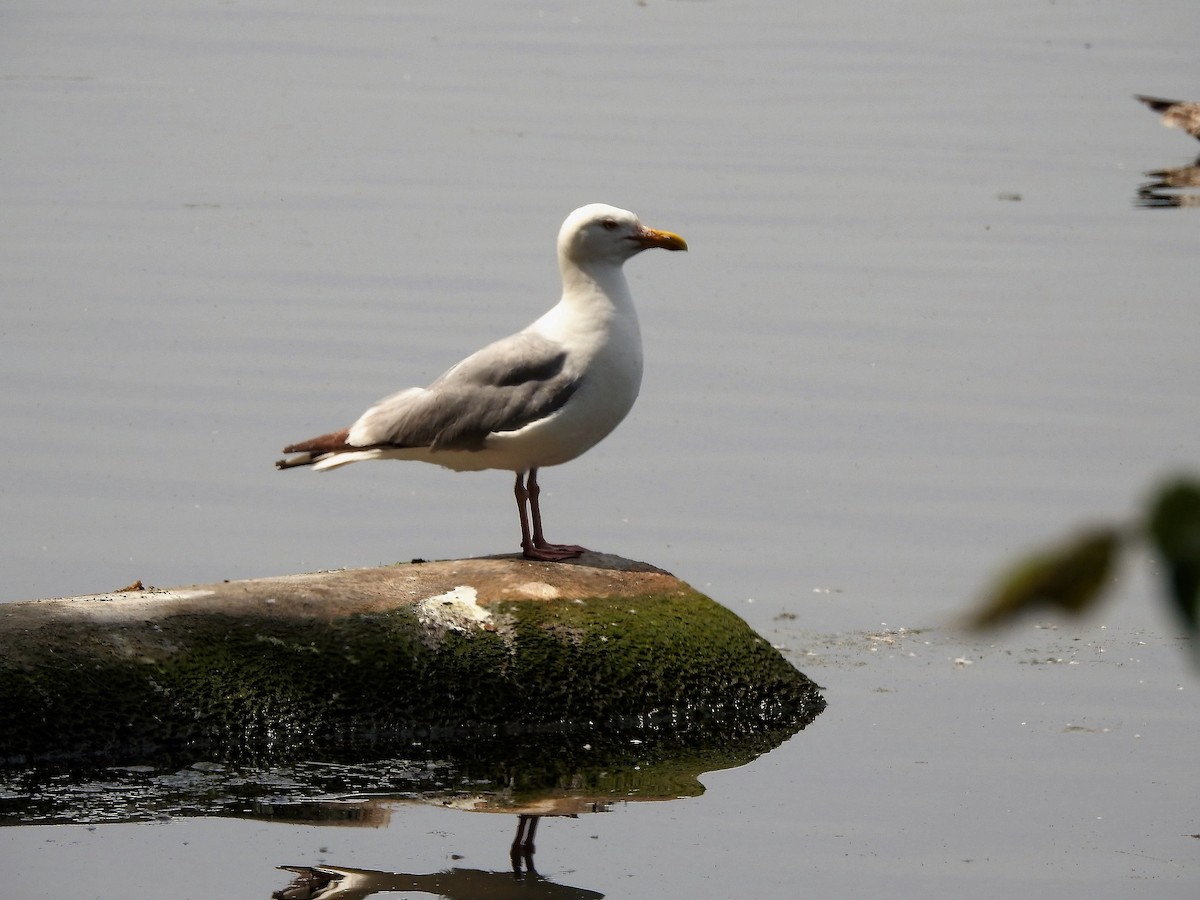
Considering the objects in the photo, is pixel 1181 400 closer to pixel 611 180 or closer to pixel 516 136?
pixel 611 180

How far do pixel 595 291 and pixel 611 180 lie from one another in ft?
31.4

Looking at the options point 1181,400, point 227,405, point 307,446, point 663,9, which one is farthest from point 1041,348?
point 663,9

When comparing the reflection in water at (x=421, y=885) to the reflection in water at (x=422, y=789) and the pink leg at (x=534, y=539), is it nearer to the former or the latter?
the reflection in water at (x=422, y=789)

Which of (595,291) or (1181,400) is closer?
(595,291)

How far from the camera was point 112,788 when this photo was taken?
5.73 metres

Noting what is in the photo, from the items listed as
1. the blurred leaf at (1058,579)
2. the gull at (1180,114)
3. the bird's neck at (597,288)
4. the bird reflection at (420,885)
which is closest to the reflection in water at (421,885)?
the bird reflection at (420,885)

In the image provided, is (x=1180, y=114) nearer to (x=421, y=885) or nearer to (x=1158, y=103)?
(x=1158, y=103)

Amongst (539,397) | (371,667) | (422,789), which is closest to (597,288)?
(539,397)

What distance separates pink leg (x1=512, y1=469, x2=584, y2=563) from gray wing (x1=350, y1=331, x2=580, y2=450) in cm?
31

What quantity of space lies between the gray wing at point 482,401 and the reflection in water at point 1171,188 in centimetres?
1114

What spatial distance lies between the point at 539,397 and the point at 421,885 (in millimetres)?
2090

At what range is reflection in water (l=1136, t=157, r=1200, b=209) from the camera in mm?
16928

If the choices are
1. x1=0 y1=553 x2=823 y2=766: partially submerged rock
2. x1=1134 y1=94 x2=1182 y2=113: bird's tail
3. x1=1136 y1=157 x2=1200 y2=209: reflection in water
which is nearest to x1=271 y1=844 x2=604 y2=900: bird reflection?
x1=0 y1=553 x2=823 y2=766: partially submerged rock

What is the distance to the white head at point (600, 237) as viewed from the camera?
7.09 metres
